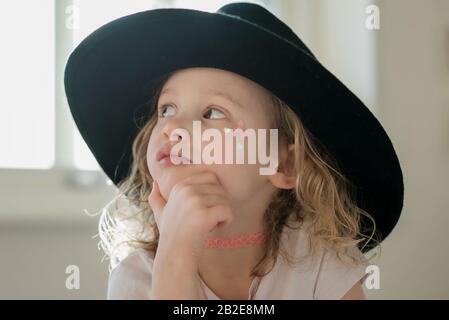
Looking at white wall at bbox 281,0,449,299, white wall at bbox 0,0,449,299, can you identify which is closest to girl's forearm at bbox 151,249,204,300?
white wall at bbox 0,0,449,299

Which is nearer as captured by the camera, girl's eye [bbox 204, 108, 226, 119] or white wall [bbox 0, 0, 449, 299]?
girl's eye [bbox 204, 108, 226, 119]

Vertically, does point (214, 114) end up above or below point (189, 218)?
above

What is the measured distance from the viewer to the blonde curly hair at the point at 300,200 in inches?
31.2

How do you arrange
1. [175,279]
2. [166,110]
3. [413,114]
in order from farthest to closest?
1. [413,114]
2. [166,110]
3. [175,279]

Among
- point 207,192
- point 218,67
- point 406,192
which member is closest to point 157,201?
point 207,192

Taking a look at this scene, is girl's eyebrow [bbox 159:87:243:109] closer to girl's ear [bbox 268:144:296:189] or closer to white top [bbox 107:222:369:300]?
girl's ear [bbox 268:144:296:189]

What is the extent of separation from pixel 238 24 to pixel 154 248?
0.38m

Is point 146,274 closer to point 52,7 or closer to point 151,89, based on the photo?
point 151,89

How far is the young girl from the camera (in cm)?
65

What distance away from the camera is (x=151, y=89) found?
0.82m

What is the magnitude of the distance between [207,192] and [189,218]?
47 mm

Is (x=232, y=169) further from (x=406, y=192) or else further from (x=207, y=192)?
(x=406, y=192)

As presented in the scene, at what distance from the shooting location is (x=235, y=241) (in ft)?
2.63

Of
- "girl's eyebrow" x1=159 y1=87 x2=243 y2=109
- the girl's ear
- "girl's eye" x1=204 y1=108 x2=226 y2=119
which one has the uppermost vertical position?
"girl's eyebrow" x1=159 y1=87 x2=243 y2=109
